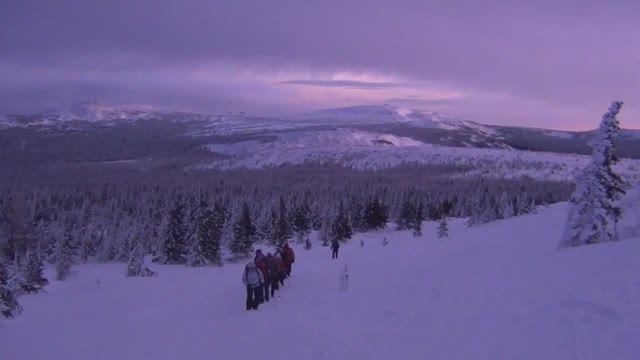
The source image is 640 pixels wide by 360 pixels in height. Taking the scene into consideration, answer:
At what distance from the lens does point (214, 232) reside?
174 feet

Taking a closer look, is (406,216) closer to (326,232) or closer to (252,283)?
(326,232)

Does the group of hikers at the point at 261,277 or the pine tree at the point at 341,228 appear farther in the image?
the pine tree at the point at 341,228

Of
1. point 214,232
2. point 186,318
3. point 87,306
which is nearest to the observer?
point 186,318

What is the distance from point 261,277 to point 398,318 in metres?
5.06

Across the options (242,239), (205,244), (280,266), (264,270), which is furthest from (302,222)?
(264,270)

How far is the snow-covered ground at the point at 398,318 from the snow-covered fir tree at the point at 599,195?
6.06ft

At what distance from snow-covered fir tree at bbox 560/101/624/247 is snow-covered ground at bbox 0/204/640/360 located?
1846 millimetres

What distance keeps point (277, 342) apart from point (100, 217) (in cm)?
7785

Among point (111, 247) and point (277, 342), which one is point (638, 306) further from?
point (111, 247)

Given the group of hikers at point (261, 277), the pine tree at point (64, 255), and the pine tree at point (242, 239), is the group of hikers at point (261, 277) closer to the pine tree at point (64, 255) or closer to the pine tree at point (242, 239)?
the pine tree at point (64, 255)

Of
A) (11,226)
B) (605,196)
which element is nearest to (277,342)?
(605,196)

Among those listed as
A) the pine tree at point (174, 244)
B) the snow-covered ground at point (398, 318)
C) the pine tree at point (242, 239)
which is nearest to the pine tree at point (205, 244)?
the pine tree at point (174, 244)

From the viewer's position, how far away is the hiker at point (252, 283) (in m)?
15.6

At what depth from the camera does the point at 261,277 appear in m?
15.9
